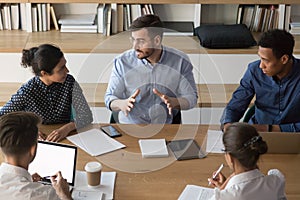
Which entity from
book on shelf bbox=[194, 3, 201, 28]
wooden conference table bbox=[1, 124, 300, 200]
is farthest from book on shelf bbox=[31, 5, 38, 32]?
wooden conference table bbox=[1, 124, 300, 200]

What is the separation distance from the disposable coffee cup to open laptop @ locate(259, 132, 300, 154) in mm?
766

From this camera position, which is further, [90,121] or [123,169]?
[90,121]

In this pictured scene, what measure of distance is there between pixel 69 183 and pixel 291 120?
1299 mm

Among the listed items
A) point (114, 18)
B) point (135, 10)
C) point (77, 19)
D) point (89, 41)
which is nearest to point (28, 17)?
point (77, 19)

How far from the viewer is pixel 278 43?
2820 mm

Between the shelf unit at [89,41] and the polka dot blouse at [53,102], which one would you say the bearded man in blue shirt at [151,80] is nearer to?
the polka dot blouse at [53,102]

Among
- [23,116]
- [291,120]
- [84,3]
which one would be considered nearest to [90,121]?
[23,116]

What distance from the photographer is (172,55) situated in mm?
3074

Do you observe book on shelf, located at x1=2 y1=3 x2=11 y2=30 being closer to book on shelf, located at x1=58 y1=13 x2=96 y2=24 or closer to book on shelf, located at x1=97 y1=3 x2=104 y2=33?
book on shelf, located at x1=58 y1=13 x2=96 y2=24

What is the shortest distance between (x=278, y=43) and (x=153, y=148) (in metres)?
0.85

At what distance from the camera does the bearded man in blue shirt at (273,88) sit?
9.27ft

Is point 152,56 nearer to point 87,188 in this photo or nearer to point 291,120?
point 291,120

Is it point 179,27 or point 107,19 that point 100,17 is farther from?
point 179,27

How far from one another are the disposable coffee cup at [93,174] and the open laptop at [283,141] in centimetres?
77
